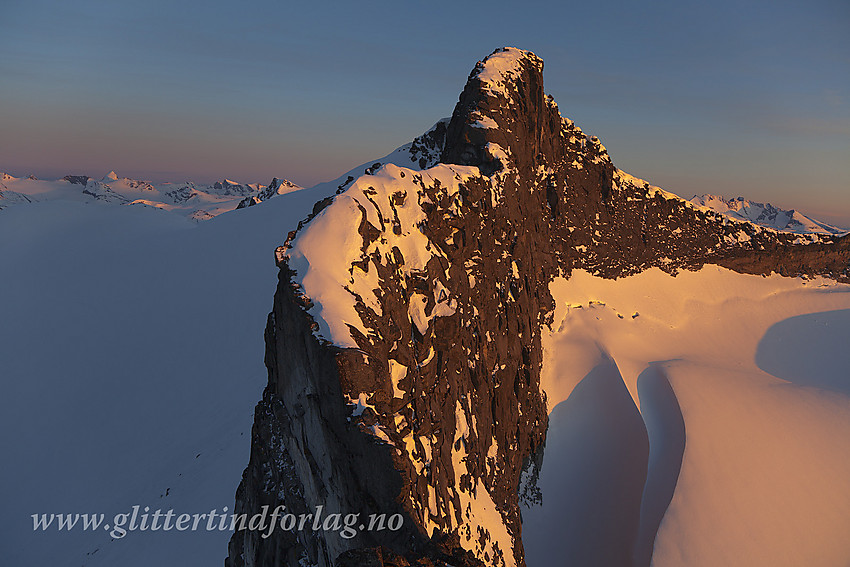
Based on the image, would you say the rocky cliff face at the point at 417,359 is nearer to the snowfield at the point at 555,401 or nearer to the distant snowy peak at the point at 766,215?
the snowfield at the point at 555,401

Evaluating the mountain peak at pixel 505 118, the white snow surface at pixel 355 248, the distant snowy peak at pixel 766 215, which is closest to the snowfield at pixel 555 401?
the white snow surface at pixel 355 248

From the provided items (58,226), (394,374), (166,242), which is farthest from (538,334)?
(58,226)

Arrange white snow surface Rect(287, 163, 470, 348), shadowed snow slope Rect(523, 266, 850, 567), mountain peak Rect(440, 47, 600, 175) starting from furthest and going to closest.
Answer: mountain peak Rect(440, 47, 600, 175) → shadowed snow slope Rect(523, 266, 850, 567) → white snow surface Rect(287, 163, 470, 348)

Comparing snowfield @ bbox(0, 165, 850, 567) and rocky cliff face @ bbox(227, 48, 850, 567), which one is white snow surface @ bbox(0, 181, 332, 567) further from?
rocky cliff face @ bbox(227, 48, 850, 567)

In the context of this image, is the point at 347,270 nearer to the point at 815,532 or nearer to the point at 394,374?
the point at 394,374

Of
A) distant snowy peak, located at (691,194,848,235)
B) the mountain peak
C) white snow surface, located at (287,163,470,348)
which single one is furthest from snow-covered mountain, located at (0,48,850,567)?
distant snowy peak, located at (691,194,848,235)
